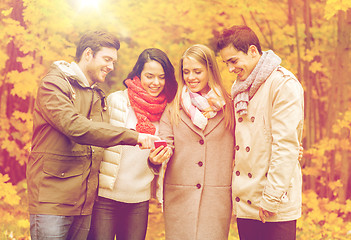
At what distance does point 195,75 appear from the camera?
3.03 m

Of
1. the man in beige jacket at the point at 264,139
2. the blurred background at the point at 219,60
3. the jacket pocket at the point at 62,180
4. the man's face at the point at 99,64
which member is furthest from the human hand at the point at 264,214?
the blurred background at the point at 219,60

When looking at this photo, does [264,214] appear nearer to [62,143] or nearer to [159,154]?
[159,154]

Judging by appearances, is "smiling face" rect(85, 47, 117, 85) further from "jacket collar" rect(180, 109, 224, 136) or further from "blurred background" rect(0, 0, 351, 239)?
"blurred background" rect(0, 0, 351, 239)

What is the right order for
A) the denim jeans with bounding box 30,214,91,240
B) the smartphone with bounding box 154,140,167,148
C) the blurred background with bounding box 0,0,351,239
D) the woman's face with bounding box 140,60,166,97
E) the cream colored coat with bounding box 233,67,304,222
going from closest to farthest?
the cream colored coat with bounding box 233,67,304,222, the denim jeans with bounding box 30,214,91,240, the smartphone with bounding box 154,140,167,148, the woman's face with bounding box 140,60,166,97, the blurred background with bounding box 0,0,351,239

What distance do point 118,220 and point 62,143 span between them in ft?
2.91

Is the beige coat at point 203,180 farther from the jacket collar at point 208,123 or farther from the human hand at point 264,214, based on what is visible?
the human hand at point 264,214

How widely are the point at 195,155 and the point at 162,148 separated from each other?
310 mm

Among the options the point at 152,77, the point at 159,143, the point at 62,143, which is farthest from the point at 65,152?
the point at 152,77

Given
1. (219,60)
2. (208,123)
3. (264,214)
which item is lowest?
(264,214)

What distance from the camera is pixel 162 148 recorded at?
9.21ft

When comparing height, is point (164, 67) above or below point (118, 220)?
above

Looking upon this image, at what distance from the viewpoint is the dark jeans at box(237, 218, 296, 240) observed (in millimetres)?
2465

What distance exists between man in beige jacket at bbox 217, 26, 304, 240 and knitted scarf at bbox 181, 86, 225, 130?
0.25 meters

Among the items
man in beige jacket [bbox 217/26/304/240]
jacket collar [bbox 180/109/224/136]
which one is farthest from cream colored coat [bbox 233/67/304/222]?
jacket collar [bbox 180/109/224/136]
